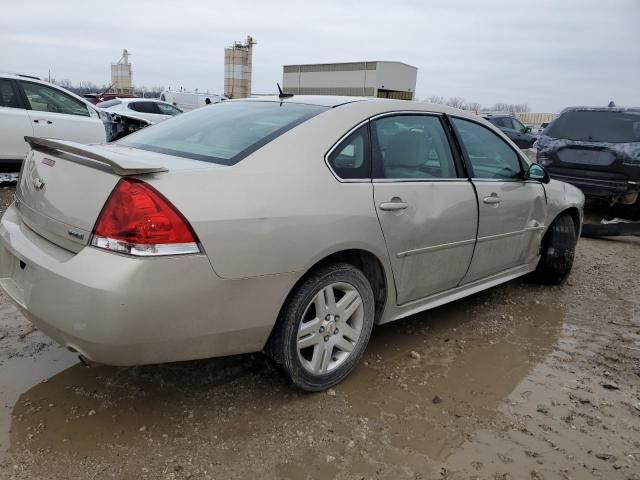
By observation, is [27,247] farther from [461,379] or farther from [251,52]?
[251,52]

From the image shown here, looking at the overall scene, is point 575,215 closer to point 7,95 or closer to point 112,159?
point 112,159

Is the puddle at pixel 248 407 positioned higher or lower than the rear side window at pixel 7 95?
lower

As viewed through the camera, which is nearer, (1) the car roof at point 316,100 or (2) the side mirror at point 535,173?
(1) the car roof at point 316,100

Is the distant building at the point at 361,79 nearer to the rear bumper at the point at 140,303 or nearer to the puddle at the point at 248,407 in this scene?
the puddle at the point at 248,407

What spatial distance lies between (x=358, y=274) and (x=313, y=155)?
26.1 inches

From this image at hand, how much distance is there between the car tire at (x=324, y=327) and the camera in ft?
8.20

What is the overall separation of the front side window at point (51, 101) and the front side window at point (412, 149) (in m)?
6.32

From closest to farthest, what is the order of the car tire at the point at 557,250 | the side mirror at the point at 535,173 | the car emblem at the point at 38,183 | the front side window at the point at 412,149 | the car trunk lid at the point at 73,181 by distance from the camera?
Result: 1. the car trunk lid at the point at 73,181
2. the car emblem at the point at 38,183
3. the front side window at the point at 412,149
4. the side mirror at the point at 535,173
5. the car tire at the point at 557,250

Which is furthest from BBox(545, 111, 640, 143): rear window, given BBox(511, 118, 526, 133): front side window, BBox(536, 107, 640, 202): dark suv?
BBox(511, 118, 526, 133): front side window

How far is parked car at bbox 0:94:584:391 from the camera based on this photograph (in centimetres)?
207

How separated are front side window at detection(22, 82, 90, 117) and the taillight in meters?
6.45

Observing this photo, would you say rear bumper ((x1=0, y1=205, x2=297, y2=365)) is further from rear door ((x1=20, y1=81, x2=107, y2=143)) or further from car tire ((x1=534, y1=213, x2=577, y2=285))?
rear door ((x1=20, y1=81, x2=107, y2=143))

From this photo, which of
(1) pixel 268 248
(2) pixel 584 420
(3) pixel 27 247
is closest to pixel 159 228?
(1) pixel 268 248

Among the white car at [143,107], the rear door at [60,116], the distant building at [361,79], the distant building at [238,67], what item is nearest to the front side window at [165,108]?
the white car at [143,107]
